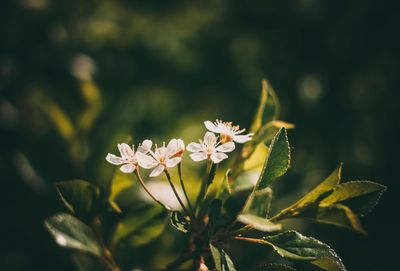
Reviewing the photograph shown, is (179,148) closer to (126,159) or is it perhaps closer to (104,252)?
(126,159)

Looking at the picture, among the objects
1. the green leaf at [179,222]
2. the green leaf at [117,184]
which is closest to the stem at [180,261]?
the green leaf at [179,222]

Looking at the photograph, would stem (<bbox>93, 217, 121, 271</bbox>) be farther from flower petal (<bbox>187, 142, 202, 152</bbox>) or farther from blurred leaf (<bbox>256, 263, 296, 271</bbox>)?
blurred leaf (<bbox>256, 263, 296, 271</bbox>)

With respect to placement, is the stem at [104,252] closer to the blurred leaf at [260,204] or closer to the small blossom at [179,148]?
the small blossom at [179,148]

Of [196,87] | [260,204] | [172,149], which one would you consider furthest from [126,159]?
[196,87]

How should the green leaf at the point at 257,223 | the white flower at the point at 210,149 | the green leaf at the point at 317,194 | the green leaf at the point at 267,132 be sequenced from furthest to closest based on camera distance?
the green leaf at the point at 267,132, the white flower at the point at 210,149, the green leaf at the point at 317,194, the green leaf at the point at 257,223

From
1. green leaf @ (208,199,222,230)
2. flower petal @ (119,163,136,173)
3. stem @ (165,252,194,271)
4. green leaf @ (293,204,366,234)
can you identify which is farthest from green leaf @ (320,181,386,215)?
flower petal @ (119,163,136,173)

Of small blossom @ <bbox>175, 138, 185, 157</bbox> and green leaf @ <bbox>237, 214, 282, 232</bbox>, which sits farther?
small blossom @ <bbox>175, 138, 185, 157</bbox>
